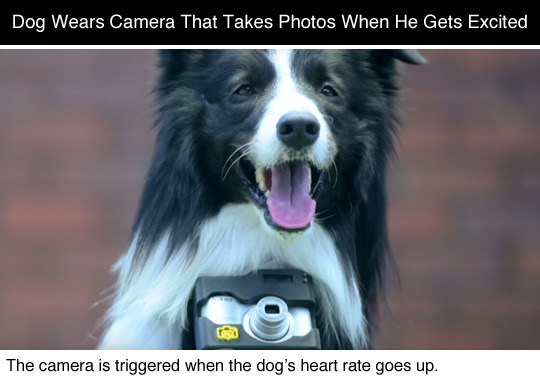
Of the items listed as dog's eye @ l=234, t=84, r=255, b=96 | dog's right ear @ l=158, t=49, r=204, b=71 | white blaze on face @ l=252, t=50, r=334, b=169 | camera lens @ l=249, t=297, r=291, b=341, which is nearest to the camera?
camera lens @ l=249, t=297, r=291, b=341

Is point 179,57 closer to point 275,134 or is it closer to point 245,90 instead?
point 245,90

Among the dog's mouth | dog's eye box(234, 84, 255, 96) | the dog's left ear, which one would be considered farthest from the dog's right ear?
the dog's left ear

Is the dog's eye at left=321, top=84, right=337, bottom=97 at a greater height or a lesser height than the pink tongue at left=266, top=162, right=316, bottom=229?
greater

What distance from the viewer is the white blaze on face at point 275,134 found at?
10.4 ft

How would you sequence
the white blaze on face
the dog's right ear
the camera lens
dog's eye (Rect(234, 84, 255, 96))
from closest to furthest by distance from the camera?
the camera lens → the white blaze on face → dog's eye (Rect(234, 84, 255, 96)) → the dog's right ear

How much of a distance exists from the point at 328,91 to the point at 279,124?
0.75ft

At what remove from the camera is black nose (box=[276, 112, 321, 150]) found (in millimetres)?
3148

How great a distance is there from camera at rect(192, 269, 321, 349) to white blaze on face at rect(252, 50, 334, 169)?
0.88 ft

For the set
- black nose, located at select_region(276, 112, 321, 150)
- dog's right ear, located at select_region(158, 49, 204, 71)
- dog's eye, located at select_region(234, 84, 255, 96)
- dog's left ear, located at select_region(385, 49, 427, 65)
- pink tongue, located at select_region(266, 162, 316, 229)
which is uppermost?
dog's right ear, located at select_region(158, 49, 204, 71)

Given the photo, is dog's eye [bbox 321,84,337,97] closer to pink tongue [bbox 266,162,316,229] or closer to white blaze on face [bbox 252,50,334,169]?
white blaze on face [bbox 252,50,334,169]
